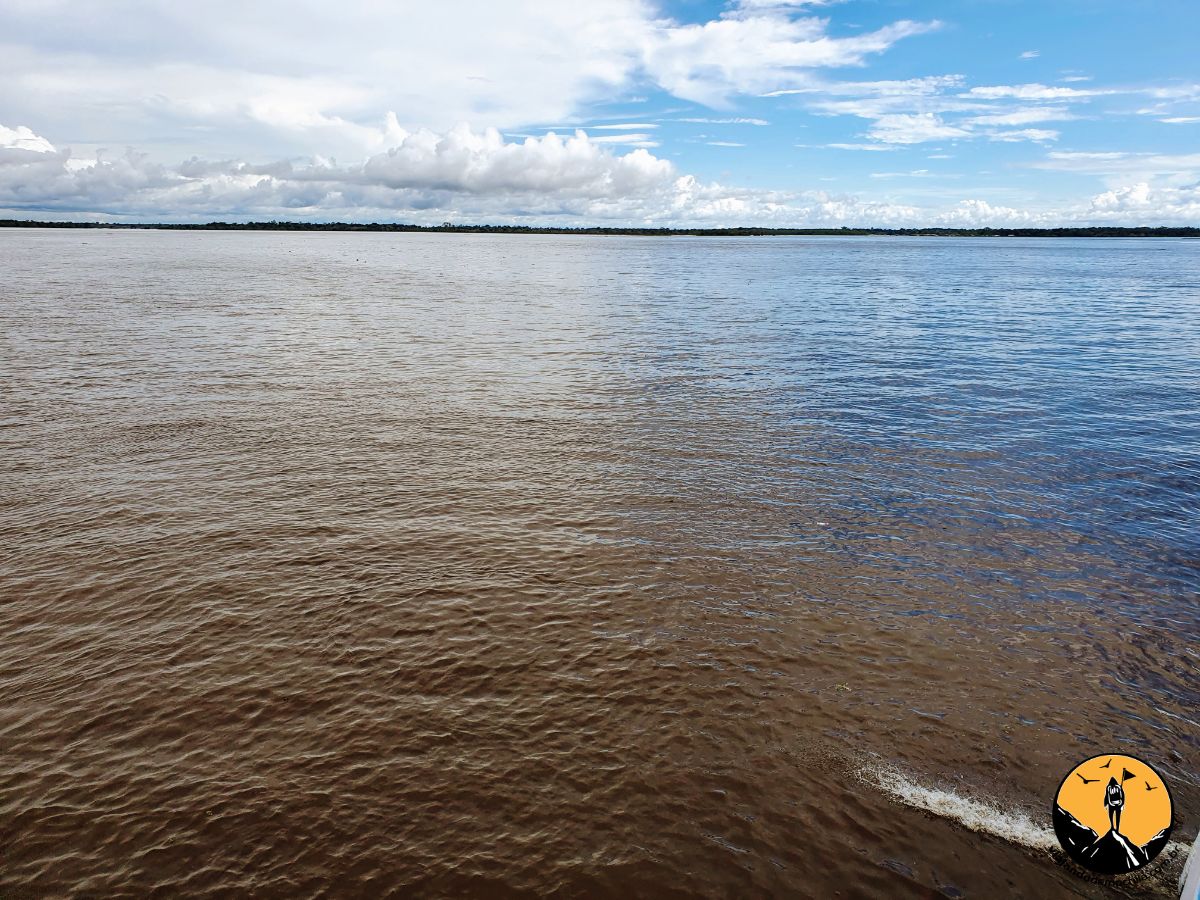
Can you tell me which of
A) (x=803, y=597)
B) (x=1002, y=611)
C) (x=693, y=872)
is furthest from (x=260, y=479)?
(x=1002, y=611)

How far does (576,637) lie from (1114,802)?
7.19m

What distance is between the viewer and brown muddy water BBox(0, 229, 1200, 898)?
809cm

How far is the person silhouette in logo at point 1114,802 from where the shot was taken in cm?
741

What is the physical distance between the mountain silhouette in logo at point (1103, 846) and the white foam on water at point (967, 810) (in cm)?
45

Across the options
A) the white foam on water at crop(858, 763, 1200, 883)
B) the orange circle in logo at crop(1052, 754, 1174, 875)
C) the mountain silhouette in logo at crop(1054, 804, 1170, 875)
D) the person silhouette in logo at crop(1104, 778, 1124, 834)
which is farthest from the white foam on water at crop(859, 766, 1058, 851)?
the person silhouette in logo at crop(1104, 778, 1124, 834)

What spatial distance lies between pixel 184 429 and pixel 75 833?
16.2 meters

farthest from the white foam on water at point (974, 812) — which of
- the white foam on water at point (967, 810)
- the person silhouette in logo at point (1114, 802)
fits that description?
the person silhouette in logo at point (1114, 802)

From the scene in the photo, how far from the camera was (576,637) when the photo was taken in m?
11.8

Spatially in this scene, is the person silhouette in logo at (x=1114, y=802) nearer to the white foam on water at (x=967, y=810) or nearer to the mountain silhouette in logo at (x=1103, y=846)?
the mountain silhouette in logo at (x=1103, y=846)

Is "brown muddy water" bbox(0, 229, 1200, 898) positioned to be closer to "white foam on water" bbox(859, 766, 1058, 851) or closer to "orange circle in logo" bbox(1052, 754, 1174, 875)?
"white foam on water" bbox(859, 766, 1058, 851)

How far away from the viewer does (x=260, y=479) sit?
1819 cm

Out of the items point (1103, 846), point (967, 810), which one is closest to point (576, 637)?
point (967, 810)

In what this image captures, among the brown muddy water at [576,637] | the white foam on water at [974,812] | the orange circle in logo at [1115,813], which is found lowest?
the white foam on water at [974,812]

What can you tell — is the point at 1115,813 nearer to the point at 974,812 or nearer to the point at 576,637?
the point at 974,812
